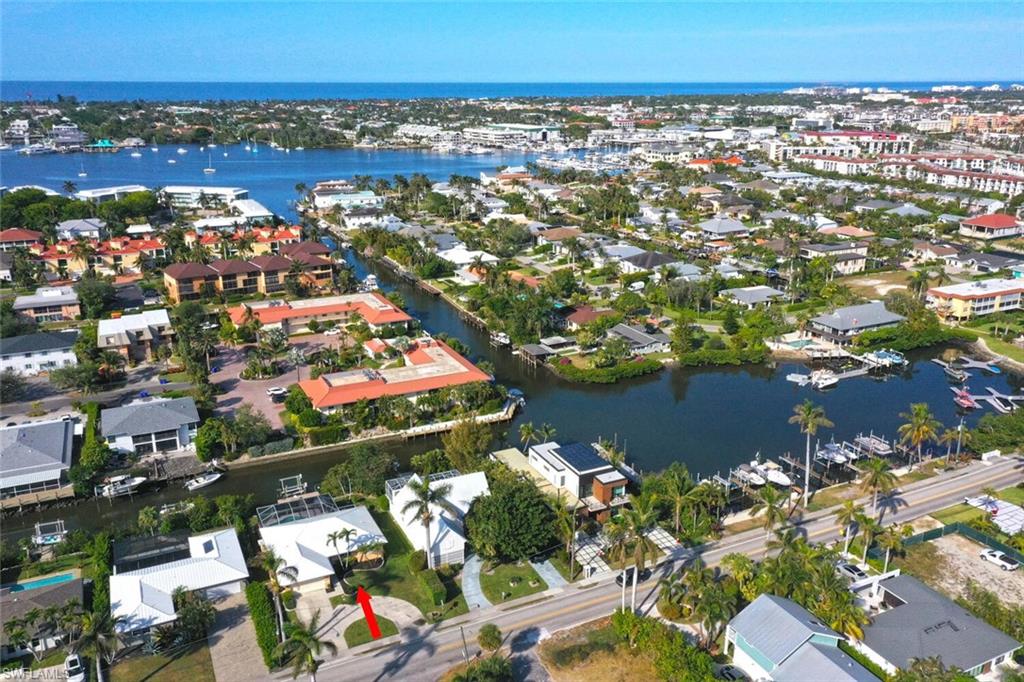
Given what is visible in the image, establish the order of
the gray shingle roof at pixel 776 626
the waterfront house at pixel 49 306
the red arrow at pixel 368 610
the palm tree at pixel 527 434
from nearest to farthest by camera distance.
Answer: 1. the gray shingle roof at pixel 776 626
2. the red arrow at pixel 368 610
3. the palm tree at pixel 527 434
4. the waterfront house at pixel 49 306

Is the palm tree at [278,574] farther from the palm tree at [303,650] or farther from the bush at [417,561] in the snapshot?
the bush at [417,561]

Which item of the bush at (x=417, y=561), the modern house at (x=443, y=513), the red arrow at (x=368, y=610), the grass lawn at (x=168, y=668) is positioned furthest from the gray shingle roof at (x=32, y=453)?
the bush at (x=417, y=561)

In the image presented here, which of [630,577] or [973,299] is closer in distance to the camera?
[630,577]

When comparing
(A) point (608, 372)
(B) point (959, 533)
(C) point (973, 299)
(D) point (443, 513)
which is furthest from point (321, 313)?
(C) point (973, 299)

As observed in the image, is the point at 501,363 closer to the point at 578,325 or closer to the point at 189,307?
the point at 578,325

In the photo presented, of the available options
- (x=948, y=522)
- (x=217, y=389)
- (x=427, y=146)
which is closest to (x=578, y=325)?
(x=217, y=389)

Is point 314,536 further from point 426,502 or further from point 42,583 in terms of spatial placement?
point 42,583

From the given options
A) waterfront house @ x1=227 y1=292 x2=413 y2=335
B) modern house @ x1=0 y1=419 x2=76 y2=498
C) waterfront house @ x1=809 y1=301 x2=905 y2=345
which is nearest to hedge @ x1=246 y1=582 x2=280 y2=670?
modern house @ x1=0 y1=419 x2=76 y2=498
